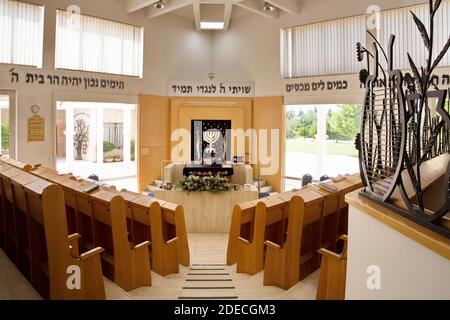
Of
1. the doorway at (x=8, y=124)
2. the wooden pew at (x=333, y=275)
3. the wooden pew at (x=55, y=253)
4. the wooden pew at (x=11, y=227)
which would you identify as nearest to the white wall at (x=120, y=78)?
the doorway at (x=8, y=124)

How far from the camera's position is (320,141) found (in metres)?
10.3

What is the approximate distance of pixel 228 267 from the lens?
17.0 feet

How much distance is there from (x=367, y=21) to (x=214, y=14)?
4.13 metres

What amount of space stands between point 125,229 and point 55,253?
1113mm

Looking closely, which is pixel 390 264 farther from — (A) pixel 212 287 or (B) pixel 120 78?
(B) pixel 120 78

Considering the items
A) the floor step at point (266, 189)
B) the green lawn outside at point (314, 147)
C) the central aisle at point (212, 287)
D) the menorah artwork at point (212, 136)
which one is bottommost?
the central aisle at point (212, 287)

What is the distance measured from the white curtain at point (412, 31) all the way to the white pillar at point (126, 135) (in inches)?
286

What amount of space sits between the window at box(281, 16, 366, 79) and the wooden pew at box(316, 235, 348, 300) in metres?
7.00

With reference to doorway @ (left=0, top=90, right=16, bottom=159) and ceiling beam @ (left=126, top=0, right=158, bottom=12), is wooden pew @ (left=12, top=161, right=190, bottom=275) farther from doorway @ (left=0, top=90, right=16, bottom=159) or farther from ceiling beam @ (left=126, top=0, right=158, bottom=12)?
ceiling beam @ (left=126, top=0, right=158, bottom=12)

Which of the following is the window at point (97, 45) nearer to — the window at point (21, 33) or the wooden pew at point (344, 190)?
the window at point (21, 33)

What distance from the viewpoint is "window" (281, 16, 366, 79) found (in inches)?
365

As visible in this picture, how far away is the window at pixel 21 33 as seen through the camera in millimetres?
7902
